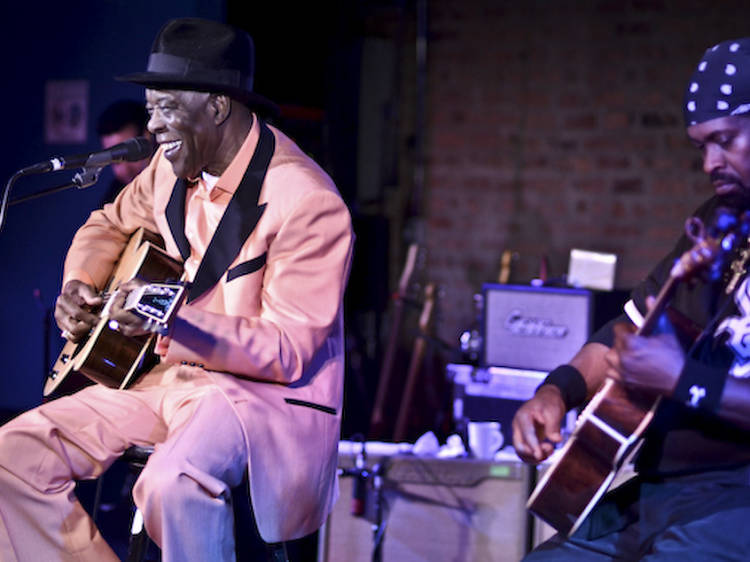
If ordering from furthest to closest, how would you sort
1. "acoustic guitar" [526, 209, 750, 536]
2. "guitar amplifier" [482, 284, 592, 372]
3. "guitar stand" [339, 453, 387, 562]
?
1. "guitar amplifier" [482, 284, 592, 372]
2. "guitar stand" [339, 453, 387, 562]
3. "acoustic guitar" [526, 209, 750, 536]

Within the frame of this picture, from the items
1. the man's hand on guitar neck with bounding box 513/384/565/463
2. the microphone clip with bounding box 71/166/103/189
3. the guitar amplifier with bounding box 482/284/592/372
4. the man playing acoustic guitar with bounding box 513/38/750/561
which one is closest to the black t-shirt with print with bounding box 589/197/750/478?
the man playing acoustic guitar with bounding box 513/38/750/561

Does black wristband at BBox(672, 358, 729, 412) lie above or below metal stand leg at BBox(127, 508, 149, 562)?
above

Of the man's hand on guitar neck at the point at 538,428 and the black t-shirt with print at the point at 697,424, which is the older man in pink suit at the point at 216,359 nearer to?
the man's hand on guitar neck at the point at 538,428

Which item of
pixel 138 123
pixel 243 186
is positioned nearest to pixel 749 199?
pixel 243 186

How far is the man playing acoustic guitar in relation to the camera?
1.95m

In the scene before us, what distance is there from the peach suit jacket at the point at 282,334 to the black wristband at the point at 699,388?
100 cm

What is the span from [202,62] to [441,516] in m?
1.79

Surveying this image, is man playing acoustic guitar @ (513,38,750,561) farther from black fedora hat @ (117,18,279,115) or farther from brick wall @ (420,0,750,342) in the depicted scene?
brick wall @ (420,0,750,342)

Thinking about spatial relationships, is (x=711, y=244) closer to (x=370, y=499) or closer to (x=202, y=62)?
(x=202, y=62)

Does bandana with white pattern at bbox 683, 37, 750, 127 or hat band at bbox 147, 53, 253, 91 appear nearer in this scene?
bandana with white pattern at bbox 683, 37, 750, 127

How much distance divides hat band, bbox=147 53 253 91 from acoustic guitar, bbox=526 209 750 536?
1.44m

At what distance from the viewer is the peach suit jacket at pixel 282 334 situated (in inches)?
98.0

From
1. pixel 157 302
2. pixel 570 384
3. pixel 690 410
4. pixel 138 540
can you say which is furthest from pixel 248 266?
pixel 690 410

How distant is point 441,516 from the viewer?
11.4 ft
